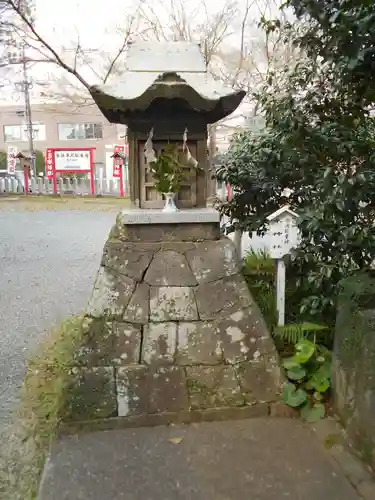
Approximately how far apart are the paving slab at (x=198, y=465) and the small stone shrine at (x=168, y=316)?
0.17 metres

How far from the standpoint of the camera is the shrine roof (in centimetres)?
280

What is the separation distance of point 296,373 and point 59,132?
31842mm

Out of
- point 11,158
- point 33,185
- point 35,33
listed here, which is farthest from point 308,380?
point 11,158

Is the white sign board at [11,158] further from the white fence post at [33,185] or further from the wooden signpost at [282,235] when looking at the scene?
the wooden signpost at [282,235]

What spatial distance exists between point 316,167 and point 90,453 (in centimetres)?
240

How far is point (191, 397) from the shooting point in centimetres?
284

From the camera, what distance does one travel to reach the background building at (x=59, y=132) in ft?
99.8

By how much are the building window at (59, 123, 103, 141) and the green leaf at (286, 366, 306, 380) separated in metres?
29.2

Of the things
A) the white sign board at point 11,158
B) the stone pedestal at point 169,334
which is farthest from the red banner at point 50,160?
the stone pedestal at point 169,334

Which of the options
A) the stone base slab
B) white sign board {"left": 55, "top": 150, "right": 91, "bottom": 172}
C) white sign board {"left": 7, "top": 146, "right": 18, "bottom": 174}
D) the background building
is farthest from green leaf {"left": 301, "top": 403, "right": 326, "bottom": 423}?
the background building

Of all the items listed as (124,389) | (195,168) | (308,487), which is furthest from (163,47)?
(308,487)

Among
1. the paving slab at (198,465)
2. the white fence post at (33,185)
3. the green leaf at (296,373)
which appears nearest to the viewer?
the paving slab at (198,465)

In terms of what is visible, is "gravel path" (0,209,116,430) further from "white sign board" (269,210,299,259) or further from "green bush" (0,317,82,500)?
"white sign board" (269,210,299,259)

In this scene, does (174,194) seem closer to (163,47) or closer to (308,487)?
(163,47)
